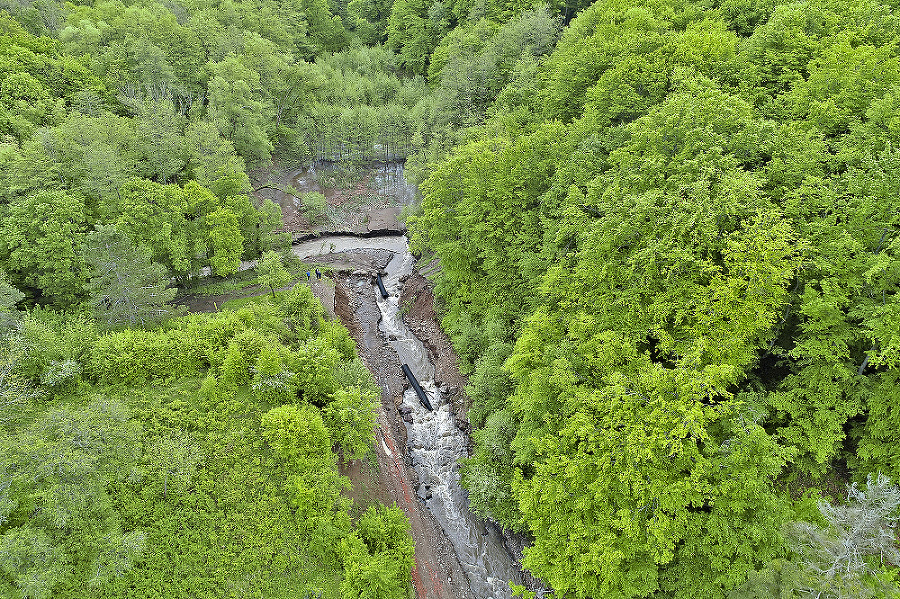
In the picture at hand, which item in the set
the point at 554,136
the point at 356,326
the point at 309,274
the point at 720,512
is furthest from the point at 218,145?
the point at 720,512

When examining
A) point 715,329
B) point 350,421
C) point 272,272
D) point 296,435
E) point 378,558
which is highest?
point 715,329

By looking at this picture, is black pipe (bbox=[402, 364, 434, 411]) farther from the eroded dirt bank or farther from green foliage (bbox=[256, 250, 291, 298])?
green foliage (bbox=[256, 250, 291, 298])

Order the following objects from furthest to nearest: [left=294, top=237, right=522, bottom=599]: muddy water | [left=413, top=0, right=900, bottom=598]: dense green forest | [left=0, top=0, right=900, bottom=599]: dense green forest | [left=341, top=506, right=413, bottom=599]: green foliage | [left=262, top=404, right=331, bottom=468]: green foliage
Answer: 1. [left=294, top=237, right=522, bottom=599]: muddy water
2. [left=262, top=404, right=331, bottom=468]: green foliage
3. [left=341, top=506, right=413, bottom=599]: green foliage
4. [left=0, top=0, right=900, bottom=599]: dense green forest
5. [left=413, top=0, right=900, bottom=598]: dense green forest

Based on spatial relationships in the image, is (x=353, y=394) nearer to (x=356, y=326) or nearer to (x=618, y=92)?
(x=356, y=326)

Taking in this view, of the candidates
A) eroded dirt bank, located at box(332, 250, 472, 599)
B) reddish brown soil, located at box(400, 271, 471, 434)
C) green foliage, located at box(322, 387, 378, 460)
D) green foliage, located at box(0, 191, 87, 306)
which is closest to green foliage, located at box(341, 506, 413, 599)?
eroded dirt bank, located at box(332, 250, 472, 599)

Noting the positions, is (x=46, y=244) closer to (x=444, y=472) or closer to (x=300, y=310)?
(x=300, y=310)

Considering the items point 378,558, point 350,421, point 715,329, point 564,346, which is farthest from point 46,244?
point 715,329

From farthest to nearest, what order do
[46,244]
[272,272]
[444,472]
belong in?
[272,272]
[444,472]
[46,244]

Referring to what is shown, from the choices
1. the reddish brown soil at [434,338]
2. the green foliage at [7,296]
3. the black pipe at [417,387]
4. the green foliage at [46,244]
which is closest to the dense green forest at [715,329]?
the reddish brown soil at [434,338]
